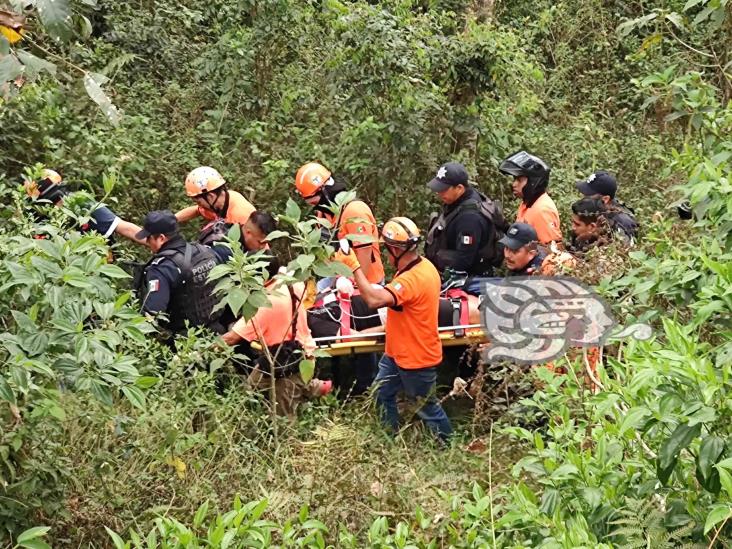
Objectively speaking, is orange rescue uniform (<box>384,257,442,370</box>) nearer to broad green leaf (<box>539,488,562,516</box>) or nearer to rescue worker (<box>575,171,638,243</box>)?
rescue worker (<box>575,171,638,243</box>)

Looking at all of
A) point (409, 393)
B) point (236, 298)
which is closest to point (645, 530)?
point (236, 298)

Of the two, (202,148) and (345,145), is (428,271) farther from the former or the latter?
(202,148)

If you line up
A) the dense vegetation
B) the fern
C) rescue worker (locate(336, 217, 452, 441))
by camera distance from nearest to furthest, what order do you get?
the fern → the dense vegetation → rescue worker (locate(336, 217, 452, 441))

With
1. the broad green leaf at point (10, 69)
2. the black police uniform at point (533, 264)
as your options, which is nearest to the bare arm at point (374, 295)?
the black police uniform at point (533, 264)

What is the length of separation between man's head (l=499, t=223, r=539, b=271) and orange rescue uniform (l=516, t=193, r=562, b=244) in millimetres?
703

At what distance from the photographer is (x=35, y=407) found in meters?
3.89

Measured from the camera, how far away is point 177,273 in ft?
20.8

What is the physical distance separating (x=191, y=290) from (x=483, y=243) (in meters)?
2.36

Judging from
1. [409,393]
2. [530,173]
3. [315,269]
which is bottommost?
[409,393]

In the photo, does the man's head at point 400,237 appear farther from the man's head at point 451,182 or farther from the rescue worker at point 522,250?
the man's head at point 451,182

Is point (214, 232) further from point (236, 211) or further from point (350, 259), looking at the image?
point (350, 259)

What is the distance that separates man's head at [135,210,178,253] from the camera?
6391 millimetres

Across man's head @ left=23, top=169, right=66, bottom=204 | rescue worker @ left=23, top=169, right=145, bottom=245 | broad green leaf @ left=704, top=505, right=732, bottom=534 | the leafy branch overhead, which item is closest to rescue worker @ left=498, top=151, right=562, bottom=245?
rescue worker @ left=23, top=169, right=145, bottom=245

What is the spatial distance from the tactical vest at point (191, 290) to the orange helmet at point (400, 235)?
1273 millimetres
